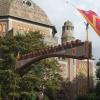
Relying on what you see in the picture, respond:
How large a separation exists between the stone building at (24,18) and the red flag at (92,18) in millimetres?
26998

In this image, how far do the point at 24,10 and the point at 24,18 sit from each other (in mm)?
1735

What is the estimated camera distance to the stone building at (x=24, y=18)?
69.9 metres

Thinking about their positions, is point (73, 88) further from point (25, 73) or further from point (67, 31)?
point (25, 73)

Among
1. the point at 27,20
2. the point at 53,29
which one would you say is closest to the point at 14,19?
the point at 27,20

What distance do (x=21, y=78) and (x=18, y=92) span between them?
145cm

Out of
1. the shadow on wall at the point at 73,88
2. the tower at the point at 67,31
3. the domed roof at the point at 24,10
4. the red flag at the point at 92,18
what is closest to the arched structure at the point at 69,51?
the red flag at the point at 92,18

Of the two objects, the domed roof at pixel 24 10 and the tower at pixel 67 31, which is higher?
the domed roof at pixel 24 10

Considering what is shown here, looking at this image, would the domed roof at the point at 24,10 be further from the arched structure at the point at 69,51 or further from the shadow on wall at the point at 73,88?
the arched structure at the point at 69,51

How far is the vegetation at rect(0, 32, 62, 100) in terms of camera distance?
50.5m

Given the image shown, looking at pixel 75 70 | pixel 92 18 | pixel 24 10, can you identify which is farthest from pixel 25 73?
pixel 75 70

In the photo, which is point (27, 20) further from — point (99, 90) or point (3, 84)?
point (3, 84)

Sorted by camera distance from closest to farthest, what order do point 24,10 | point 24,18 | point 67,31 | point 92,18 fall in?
1. point 92,18
2. point 24,18
3. point 24,10
4. point 67,31

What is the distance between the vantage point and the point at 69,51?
127 ft

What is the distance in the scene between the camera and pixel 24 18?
7119 cm
